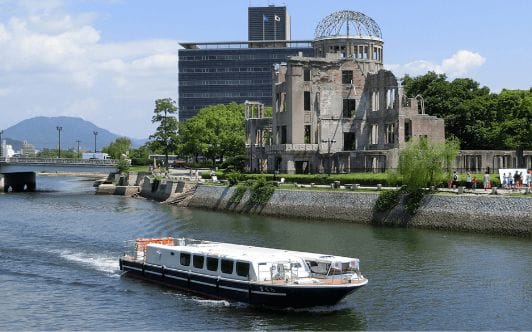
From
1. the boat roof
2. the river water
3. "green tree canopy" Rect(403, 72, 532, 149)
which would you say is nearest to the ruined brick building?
"green tree canopy" Rect(403, 72, 532, 149)

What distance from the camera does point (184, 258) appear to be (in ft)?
176

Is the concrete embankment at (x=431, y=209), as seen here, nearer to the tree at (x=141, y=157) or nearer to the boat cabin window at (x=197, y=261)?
the boat cabin window at (x=197, y=261)

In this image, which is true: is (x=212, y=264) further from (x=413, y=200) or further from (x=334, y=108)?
(x=334, y=108)

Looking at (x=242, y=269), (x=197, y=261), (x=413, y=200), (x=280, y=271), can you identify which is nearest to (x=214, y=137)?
(x=413, y=200)

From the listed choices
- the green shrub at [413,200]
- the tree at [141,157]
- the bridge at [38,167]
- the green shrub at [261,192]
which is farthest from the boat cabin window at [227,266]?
the tree at [141,157]

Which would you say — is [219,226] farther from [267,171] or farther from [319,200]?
[267,171]

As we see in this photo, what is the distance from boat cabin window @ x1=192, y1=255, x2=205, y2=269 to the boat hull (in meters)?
0.63

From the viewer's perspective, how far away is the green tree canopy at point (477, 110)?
125m

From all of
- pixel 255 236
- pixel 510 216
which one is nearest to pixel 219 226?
pixel 255 236

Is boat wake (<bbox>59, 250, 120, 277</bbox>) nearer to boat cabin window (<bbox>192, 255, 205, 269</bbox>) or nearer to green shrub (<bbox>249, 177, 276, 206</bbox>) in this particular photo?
boat cabin window (<bbox>192, 255, 205, 269</bbox>)

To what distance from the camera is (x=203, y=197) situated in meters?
115

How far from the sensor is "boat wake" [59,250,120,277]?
2378 inches

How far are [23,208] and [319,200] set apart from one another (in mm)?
44014

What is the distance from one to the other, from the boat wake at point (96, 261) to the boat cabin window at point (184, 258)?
7.06 m
